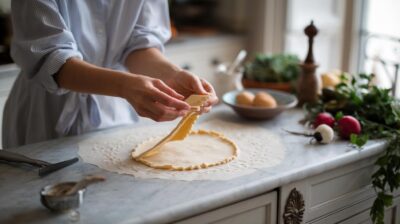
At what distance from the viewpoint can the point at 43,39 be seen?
47.6 inches

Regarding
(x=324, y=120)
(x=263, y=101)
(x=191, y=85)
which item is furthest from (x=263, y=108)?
(x=191, y=85)

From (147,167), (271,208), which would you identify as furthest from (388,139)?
(147,167)

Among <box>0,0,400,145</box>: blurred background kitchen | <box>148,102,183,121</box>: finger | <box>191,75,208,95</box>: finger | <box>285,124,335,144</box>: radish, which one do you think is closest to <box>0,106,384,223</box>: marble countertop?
<box>285,124,335,144</box>: radish

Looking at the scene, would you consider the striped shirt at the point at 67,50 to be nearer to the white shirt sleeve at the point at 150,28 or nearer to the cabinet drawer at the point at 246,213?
the white shirt sleeve at the point at 150,28

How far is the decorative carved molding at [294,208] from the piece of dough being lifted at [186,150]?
0.16 meters

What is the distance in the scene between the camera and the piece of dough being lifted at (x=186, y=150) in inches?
47.4

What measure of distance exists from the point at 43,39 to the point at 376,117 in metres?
0.87

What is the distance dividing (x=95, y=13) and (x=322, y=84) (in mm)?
775

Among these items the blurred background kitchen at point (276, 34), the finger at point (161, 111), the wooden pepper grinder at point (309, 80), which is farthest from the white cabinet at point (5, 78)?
the finger at point (161, 111)

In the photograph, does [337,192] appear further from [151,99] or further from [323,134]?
[151,99]

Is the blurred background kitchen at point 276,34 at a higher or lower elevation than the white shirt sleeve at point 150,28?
lower

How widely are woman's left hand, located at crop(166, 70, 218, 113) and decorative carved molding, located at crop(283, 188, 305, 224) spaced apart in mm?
267

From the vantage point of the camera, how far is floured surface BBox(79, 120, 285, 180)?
116 centimetres

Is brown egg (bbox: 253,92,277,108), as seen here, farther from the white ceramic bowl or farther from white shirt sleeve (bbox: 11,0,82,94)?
white shirt sleeve (bbox: 11,0,82,94)
